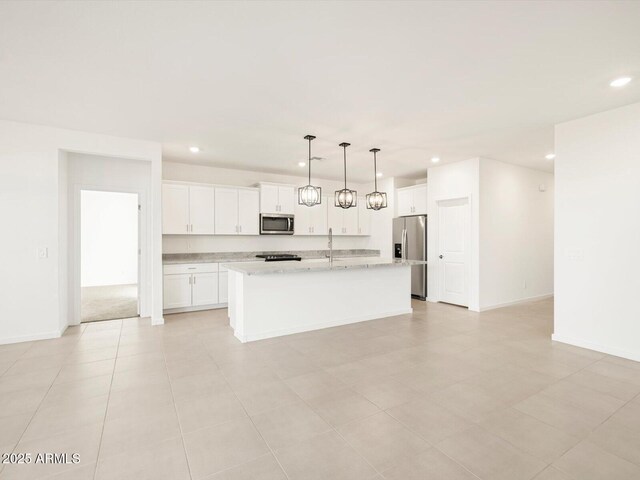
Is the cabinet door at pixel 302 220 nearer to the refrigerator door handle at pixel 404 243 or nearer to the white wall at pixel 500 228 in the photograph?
the refrigerator door handle at pixel 404 243

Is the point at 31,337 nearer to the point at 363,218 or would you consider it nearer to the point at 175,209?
the point at 175,209

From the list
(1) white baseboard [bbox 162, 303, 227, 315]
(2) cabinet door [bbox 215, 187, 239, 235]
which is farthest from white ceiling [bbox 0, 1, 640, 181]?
(1) white baseboard [bbox 162, 303, 227, 315]

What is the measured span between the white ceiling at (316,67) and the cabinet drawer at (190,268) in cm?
211

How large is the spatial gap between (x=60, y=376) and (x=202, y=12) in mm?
3324

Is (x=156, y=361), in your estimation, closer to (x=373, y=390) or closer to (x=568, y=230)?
(x=373, y=390)

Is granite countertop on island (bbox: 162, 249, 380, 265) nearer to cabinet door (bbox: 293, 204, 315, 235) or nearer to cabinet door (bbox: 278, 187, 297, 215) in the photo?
cabinet door (bbox: 293, 204, 315, 235)

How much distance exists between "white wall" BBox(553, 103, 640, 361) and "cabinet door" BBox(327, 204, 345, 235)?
166 inches

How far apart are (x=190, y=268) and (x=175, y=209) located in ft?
3.51

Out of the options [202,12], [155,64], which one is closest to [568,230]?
[202,12]

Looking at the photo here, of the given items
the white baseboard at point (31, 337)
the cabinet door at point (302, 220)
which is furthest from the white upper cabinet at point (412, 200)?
the white baseboard at point (31, 337)

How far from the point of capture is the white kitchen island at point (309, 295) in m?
3.88

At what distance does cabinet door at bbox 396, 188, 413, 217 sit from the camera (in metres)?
6.73

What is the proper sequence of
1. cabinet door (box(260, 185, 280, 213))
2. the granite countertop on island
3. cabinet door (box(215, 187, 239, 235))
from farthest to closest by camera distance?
cabinet door (box(260, 185, 280, 213)) < cabinet door (box(215, 187, 239, 235)) < the granite countertop on island

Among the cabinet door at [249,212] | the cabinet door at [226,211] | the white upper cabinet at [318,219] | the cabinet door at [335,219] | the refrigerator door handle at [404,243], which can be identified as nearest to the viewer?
the cabinet door at [226,211]
